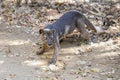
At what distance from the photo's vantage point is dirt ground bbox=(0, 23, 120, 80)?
643 centimetres

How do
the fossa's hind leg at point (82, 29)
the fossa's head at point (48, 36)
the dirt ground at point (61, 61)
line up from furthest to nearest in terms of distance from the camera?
the fossa's hind leg at point (82, 29), the fossa's head at point (48, 36), the dirt ground at point (61, 61)

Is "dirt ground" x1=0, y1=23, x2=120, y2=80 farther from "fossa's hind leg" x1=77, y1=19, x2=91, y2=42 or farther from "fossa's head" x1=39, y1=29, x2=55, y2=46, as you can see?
"fossa's head" x1=39, y1=29, x2=55, y2=46

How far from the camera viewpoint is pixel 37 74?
6516 mm

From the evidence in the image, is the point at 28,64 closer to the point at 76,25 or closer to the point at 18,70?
the point at 18,70

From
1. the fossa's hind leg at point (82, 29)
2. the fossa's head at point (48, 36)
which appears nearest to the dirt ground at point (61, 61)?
the fossa's hind leg at point (82, 29)

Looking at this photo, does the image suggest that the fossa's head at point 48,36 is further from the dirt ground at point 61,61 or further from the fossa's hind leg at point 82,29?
the fossa's hind leg at point 82,29

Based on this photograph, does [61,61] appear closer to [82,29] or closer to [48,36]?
[48,36]

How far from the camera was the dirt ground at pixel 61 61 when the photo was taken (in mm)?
6434

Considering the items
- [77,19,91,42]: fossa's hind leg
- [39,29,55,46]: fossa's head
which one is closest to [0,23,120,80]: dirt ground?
[77,19,91,42]: fossa's hind leg

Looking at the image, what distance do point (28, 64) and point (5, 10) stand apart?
345 centimetres

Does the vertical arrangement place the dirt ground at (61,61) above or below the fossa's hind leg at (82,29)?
below

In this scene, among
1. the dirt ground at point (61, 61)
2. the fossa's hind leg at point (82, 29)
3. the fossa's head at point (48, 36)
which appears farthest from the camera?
the fossa's hind leg at point (82, 29)

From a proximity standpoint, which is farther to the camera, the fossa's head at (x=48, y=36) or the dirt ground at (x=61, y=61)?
the fossa's head at (x=48, y=36)

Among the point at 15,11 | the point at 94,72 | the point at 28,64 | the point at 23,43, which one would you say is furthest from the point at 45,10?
the point at 94,72
